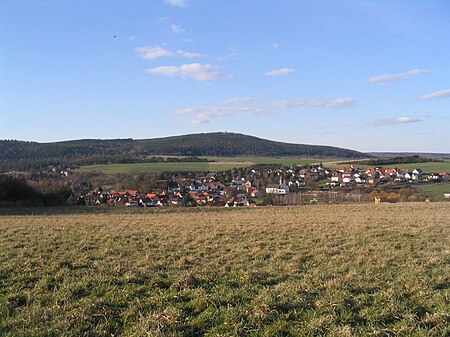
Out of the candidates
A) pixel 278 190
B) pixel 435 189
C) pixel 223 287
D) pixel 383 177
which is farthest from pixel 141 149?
pixel 223 287

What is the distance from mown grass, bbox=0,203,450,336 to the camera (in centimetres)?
518

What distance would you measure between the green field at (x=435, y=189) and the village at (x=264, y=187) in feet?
9.98

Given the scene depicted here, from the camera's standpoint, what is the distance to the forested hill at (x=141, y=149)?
105938 mm

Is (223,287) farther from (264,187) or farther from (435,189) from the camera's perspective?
(264,187)

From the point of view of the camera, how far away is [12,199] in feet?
130

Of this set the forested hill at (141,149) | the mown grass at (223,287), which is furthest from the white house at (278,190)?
the forested hill at (141,149)

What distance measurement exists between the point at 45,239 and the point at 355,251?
30.6 feet

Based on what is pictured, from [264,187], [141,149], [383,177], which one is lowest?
[264,187]

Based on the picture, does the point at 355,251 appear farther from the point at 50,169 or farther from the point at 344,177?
the point at 50,169

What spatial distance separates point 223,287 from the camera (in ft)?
22.6

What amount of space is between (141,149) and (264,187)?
72415mm

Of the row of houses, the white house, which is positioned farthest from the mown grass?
the row of houses

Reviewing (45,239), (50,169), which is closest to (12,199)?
(45,239)

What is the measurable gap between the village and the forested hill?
2494 centimetres
